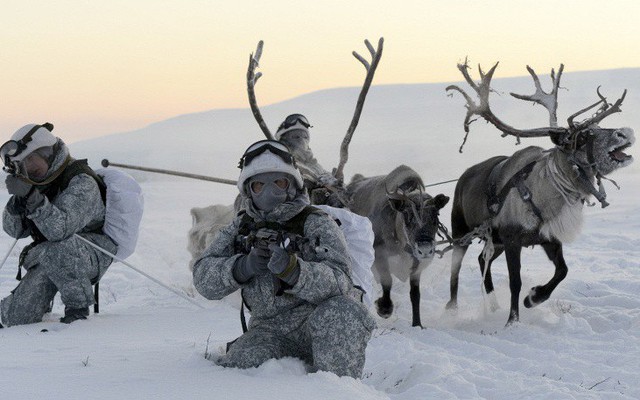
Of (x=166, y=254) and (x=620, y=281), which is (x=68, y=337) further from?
(x=166, y=254)

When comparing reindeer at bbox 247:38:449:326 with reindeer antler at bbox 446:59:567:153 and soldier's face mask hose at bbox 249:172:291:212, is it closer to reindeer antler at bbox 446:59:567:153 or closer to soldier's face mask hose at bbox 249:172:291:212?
reindeer antler at bbox 446:59:567:153

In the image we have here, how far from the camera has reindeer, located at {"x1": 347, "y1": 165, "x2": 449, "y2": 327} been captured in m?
8.50

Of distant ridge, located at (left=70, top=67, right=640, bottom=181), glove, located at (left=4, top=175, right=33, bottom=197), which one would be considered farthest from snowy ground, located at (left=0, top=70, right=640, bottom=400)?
distant ridge, located at (left=70, top=67, right=640, bottom=181)

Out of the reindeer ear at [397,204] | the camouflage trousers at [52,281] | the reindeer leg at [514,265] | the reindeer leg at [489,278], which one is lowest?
the reindeer leg at [489,278]

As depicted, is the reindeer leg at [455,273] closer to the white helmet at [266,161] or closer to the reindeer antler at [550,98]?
the reindeer antler at [550,98]

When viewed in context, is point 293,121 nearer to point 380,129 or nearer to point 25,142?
point 25,142

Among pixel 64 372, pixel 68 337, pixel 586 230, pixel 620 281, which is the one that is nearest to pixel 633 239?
pixel 586 230

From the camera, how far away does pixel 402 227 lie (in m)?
8.80

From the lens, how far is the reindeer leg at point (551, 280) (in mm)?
9242

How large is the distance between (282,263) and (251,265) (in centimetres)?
23

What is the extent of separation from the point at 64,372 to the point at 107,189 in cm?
302

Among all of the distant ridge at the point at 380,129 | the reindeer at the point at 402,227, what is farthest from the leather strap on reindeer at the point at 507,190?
the distant ridge at the point at 380,129

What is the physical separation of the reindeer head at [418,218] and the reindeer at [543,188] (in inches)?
39.9

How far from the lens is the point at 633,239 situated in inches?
618
